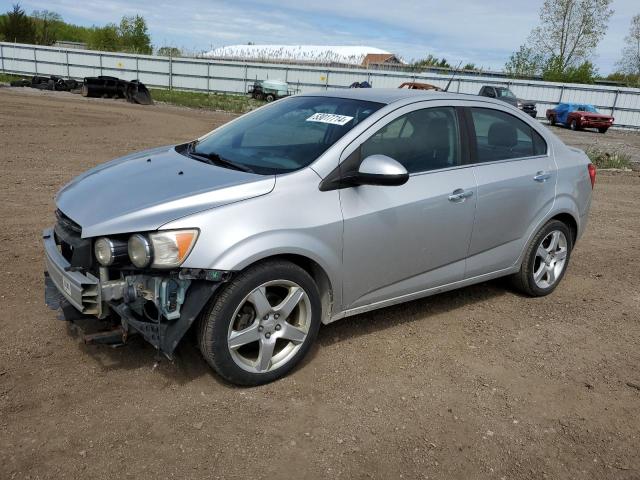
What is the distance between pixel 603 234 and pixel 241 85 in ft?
113

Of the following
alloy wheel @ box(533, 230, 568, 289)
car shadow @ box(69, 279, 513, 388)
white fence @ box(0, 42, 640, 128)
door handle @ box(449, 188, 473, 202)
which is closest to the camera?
car shadow @ box(69, 279, 513, 388)

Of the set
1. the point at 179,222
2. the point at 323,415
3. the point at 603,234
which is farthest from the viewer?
the point at 603,234

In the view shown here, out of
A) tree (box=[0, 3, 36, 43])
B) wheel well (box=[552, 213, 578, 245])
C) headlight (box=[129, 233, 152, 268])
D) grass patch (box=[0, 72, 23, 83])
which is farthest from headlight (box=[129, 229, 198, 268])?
tree (box=[0, 3, 36, 43])

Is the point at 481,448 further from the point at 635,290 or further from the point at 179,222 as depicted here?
the point at 635,290

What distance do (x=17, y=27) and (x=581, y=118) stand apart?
5967cm

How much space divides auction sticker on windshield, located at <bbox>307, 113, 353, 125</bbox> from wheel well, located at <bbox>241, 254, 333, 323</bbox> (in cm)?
102

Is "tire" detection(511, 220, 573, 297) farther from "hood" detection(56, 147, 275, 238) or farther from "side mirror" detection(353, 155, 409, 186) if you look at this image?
"hood" detection(56, 147, 275, 238)

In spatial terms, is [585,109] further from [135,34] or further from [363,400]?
[135,34]

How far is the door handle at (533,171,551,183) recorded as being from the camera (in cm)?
475


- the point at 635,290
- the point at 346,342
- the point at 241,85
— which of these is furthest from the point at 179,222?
the point at 241,85

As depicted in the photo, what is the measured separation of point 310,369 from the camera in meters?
3.71

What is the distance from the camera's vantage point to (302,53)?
65.6 metres

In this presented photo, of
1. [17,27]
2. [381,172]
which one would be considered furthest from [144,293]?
[17,27]

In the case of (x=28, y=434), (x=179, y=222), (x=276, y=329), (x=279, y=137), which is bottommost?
(x=28, y=434)
